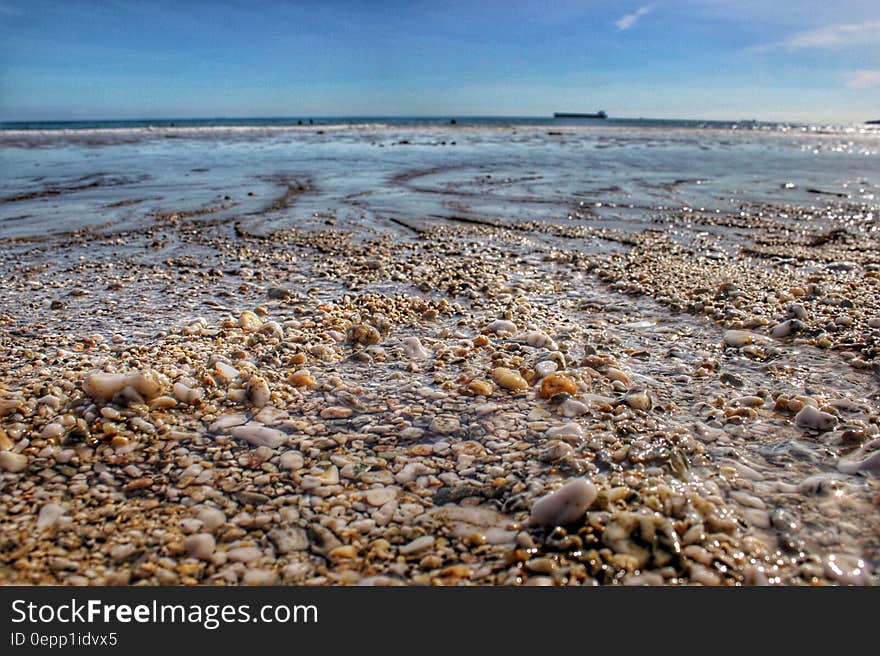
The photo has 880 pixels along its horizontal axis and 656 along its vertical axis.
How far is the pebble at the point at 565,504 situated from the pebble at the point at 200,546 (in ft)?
3.92

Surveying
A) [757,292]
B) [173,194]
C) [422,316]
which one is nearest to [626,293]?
[757,292]

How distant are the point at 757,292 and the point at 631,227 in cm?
351

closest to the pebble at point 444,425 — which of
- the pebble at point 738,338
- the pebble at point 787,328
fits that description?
the pebble at point 738,338

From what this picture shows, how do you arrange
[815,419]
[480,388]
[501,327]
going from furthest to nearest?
[501,327], [480,388], [815,419]

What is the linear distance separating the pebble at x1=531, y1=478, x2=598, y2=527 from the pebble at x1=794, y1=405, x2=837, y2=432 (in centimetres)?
136

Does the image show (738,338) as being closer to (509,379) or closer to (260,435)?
(509,379)

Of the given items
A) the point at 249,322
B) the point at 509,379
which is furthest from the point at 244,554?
the point at 249,322

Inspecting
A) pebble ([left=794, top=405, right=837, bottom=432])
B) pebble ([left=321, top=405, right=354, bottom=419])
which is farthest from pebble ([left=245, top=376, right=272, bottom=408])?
pebble ([left=794, top=405, right=837, bottom=432])

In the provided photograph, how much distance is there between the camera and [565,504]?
6.89ft

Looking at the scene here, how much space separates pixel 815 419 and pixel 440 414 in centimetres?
188

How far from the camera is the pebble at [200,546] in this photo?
197 centimetres

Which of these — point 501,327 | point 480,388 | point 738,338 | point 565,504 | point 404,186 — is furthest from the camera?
point 404,186
